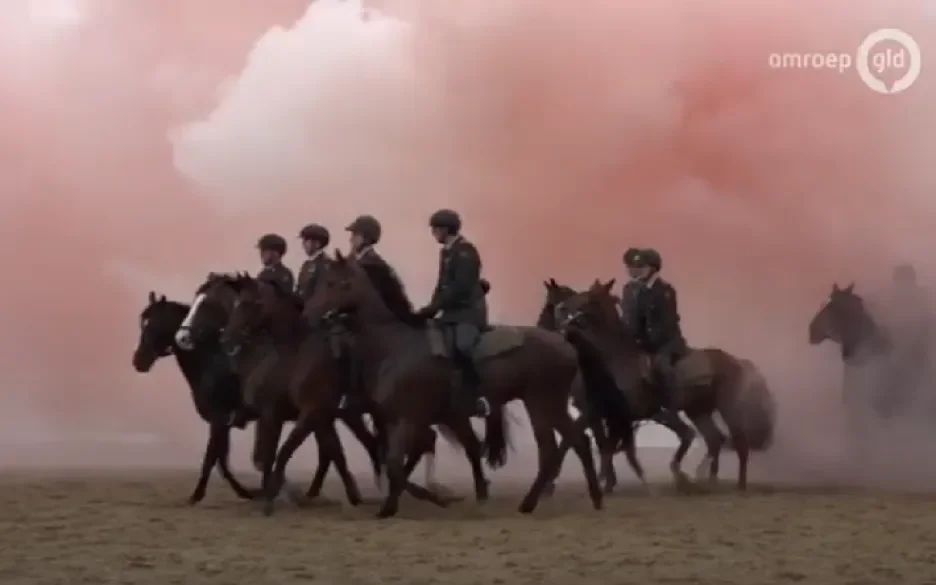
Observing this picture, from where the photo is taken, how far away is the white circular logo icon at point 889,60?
10.6 meters

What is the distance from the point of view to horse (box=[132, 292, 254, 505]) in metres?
7.41

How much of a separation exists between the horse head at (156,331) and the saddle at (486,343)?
1843mm

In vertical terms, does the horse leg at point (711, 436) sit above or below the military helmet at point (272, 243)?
below

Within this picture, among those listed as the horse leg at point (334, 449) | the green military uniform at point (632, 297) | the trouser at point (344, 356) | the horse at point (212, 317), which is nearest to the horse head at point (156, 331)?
the horse at point (212, 317)

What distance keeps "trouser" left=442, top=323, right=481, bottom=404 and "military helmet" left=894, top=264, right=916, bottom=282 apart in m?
5.03

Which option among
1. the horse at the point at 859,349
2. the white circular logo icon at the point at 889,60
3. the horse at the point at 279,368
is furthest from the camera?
the white circular logo icon at the point at 889,60

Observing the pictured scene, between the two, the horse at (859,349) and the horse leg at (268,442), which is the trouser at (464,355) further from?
the horse at (859,349)

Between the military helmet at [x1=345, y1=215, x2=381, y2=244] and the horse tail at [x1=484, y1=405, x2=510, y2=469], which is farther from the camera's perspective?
the horse tail at [x1=484, y1=405, x2=510, y2=469]

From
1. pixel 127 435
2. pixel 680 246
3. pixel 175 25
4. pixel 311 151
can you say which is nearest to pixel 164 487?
pixel 127 435

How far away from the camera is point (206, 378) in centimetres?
742

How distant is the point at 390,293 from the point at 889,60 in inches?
247

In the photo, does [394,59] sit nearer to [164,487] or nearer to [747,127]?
[747,127]

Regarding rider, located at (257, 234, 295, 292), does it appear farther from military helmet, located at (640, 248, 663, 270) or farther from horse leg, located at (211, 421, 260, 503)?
military helmet, located at (640, 248, 663, 270)

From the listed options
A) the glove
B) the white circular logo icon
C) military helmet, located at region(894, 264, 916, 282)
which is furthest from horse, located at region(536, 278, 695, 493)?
the white circular logo icon
